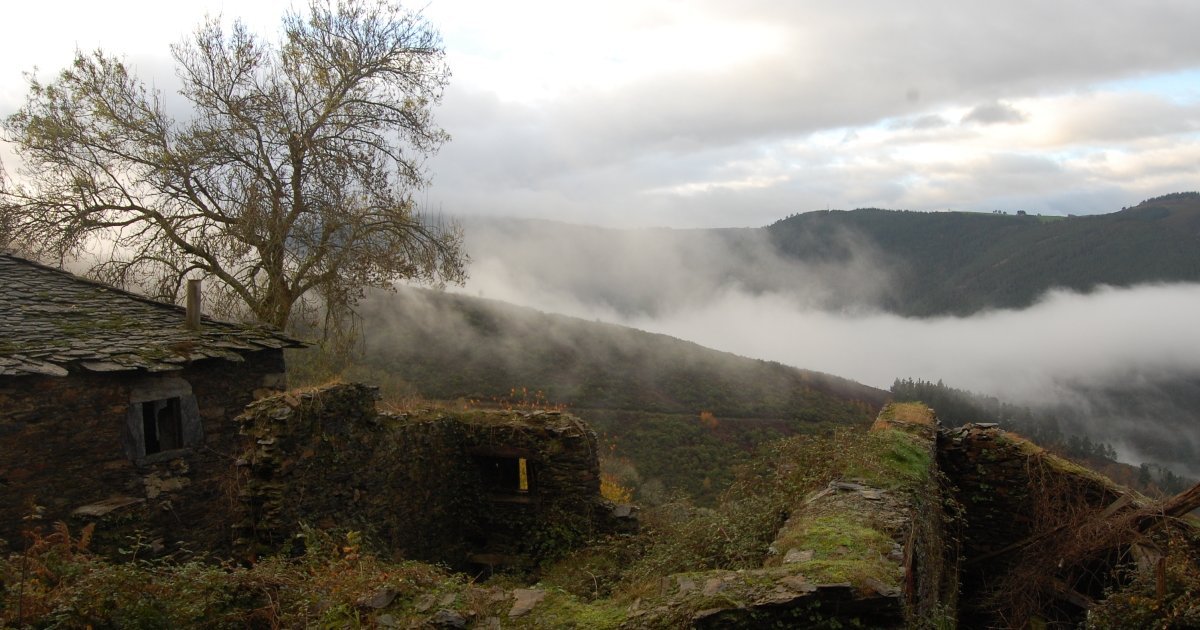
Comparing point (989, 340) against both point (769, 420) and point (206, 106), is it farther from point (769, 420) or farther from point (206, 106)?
point (206, 106)

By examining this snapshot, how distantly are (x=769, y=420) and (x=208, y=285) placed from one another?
34776mm

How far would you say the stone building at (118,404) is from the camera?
27.9 ft

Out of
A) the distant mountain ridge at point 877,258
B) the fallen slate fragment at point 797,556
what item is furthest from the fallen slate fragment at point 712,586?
the distant mountain ridge at point 877,258

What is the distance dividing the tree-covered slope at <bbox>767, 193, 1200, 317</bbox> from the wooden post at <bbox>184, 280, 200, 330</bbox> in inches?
7057

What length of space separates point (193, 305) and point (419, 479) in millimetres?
4282

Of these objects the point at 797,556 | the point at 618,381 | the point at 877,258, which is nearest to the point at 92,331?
the point at 797,556

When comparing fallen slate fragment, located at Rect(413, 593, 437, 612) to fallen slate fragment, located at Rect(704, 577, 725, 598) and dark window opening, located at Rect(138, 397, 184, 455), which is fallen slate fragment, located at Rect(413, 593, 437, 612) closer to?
fallen slate fragment, located at Rect(704, 577, 725, 598)

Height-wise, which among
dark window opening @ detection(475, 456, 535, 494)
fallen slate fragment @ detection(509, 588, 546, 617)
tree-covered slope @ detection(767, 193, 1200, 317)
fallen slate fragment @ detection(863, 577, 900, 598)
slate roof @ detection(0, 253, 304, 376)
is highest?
tree-covered slope @ detection(767, 193, 1200, 317)

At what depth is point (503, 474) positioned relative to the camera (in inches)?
488

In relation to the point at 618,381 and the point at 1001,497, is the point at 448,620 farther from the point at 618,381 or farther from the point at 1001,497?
the point at 618,381

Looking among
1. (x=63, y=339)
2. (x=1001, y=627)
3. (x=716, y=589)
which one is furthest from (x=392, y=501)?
(x=1001, y=627)

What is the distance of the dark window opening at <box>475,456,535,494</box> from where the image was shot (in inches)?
479

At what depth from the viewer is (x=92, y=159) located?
1487 centimetres

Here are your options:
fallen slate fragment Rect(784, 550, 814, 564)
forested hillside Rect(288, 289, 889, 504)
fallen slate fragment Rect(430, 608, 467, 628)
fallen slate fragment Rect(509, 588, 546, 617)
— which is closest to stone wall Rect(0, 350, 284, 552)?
fallen slate fragment Rect(430, 608, 467, 628)
